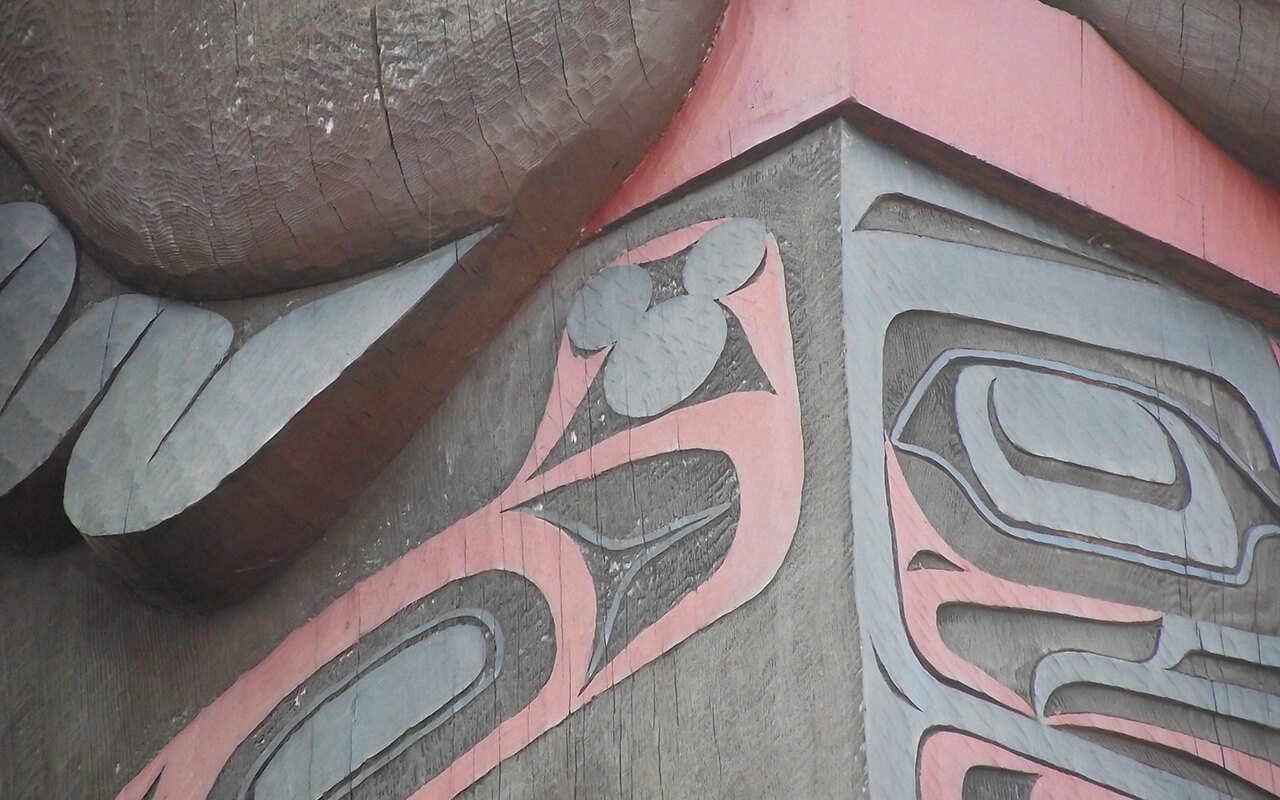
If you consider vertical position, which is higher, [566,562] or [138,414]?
[138,414]

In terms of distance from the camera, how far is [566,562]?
1.22 metres

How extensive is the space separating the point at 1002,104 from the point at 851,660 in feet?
1.78

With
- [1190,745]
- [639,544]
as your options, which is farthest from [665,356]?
[1190,745]

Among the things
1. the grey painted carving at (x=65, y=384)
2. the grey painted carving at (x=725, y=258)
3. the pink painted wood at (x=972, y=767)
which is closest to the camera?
the pink painted wood at (x=972, y=767)

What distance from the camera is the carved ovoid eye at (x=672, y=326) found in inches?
48.1

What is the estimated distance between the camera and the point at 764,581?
3.65 feet

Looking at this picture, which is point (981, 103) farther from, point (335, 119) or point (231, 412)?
point (231, 412)

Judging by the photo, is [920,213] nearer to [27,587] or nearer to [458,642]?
[458,642]

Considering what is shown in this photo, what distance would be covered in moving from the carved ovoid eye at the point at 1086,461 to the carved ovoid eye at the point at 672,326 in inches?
6.8

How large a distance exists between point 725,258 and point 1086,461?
1.11 ft

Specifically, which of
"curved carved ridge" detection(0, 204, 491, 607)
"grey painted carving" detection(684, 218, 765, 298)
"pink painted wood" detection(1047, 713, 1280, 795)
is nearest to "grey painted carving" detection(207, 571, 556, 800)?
"curved carved ridge" detection(0, 204, 491, 607)

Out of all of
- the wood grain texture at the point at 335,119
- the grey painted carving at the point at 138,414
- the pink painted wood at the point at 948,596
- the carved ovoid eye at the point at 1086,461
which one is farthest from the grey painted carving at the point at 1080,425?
the grey painted carving at the point at 138,414

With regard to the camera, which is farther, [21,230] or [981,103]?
[21,230]

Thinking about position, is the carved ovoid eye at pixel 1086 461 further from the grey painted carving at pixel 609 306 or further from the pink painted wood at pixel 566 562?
the grey painted carving at pixel 609 306
